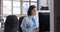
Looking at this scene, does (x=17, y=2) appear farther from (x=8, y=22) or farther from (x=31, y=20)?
(x=31, y=20)

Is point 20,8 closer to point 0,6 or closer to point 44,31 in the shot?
point 0,6

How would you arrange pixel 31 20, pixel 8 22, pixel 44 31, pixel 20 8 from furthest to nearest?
pixel 20 8 < pixel 8 22 < pixel 31 20 < pixel 44 31

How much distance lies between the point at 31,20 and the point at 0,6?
1698mm

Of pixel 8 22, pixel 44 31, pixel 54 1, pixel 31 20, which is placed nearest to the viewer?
pixel 54 1

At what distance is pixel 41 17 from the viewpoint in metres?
1.26

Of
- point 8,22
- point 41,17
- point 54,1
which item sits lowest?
point 8,22

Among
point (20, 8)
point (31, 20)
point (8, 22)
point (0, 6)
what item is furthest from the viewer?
point (20, 8)

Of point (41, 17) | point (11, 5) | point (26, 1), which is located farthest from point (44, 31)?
point (11, 5)

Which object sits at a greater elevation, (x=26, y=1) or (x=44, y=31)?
(x=26, y=1)

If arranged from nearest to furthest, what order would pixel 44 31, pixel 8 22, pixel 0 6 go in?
pixel 44 31 → pixel 8 22 → pixel 0 6

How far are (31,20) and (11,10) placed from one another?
5.70 ft

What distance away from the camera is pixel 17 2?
356 cm

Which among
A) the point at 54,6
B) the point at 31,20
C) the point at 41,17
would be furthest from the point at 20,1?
the point at 54,6

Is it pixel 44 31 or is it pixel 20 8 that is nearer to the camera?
pixel 44 31
